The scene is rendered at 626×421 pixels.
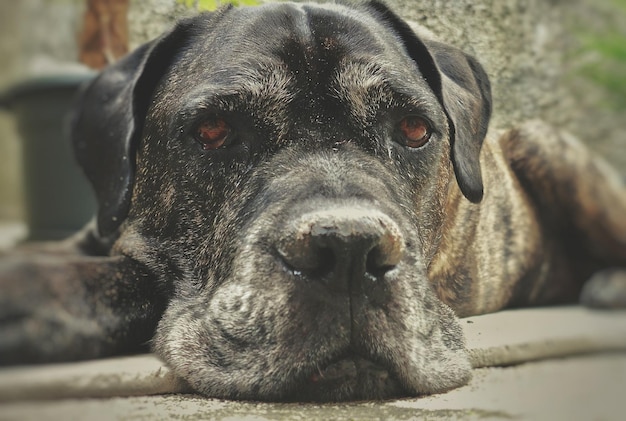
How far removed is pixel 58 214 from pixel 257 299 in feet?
3.22

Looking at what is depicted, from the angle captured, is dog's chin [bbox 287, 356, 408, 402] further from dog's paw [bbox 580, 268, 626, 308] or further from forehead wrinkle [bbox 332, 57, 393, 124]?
dog's paw [bbox 580, 268, 626, 308]

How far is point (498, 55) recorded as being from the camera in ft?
5.38

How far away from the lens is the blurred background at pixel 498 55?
1.50 metres

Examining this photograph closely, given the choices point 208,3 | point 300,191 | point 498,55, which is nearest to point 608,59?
point 498,55

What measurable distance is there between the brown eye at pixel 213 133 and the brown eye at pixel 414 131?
1.31 ft

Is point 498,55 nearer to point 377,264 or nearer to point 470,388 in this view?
point 377,264

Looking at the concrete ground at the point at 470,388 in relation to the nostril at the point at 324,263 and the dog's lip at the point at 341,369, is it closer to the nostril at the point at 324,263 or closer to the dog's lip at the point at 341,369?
the dog's lip at the point at 341,369

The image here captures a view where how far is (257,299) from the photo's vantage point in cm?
147

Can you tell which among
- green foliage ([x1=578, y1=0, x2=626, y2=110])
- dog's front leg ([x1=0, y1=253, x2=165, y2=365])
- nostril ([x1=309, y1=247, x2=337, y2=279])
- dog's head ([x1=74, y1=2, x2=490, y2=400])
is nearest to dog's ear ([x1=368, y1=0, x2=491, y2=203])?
dog's head ([x1=74, y1=2, x2=490, y2=400])

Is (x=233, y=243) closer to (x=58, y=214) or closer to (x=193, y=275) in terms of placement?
(x=193, y=275)

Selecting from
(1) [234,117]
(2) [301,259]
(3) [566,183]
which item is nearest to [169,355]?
(2) [301,259]

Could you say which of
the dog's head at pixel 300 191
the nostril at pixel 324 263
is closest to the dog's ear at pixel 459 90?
the dog's head at pixel 300 191

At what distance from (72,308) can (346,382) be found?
54 centimetres

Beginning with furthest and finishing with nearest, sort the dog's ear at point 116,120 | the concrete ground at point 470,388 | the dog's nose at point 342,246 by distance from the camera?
the dog's ear at point 116,120
the dog's nose at point 342,246
the concrete ground at point 470,388
